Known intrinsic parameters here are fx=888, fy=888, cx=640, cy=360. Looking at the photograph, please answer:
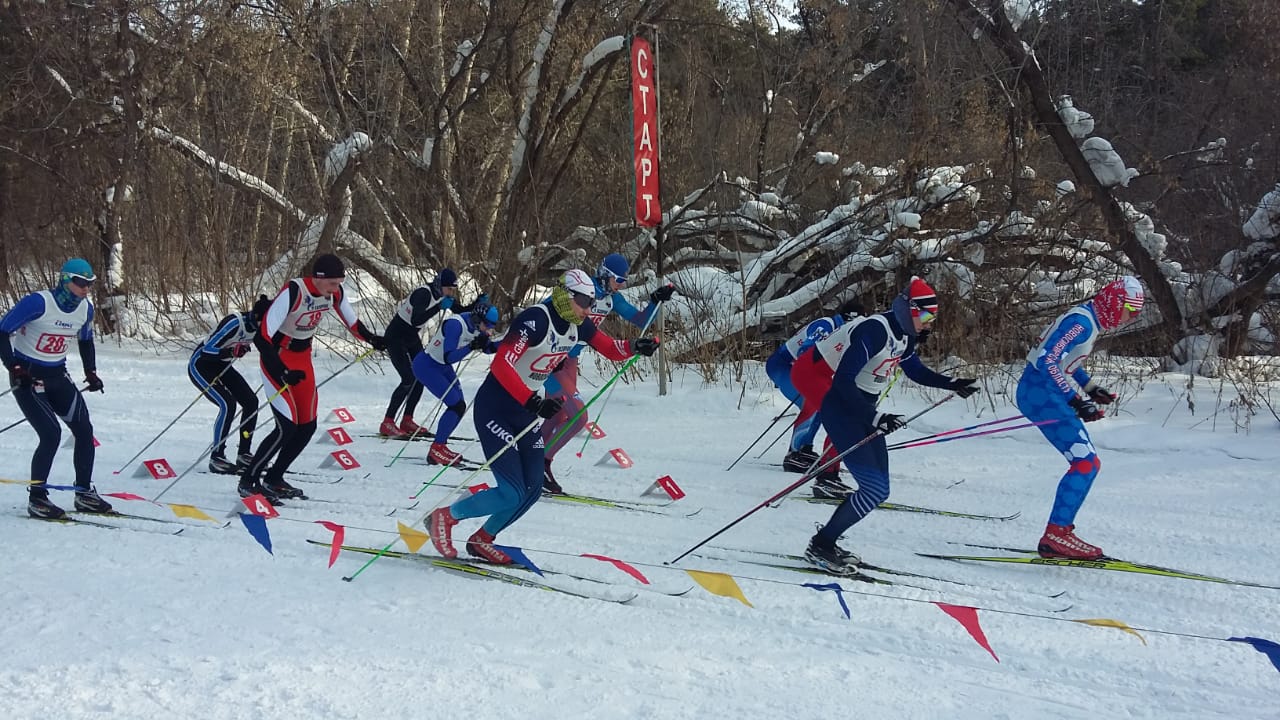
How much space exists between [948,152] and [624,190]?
8.36m

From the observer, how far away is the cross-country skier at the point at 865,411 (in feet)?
17.9

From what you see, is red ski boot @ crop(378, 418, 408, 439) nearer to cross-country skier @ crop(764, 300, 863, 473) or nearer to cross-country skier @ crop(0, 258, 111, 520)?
cross-country skier @ crop(0, 258, 111, 520)

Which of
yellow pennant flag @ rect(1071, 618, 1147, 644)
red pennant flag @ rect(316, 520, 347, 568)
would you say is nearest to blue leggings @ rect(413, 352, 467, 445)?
red pennant flag @ rect(316, 520, 347, 568)

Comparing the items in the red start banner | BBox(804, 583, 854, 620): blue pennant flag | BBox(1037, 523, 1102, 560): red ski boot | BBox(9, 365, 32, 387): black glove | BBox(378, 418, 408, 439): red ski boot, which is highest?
the red start banner

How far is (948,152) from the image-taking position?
1400 centimetres

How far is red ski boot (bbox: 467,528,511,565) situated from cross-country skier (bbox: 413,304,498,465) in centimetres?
275

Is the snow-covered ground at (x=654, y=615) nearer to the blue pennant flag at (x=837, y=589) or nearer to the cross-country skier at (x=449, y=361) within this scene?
the blue pennant flag at (x=837, y=589)

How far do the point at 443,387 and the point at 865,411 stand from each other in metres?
4.61

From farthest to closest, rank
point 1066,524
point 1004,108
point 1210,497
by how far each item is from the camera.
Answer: point 1004,108, point 1210,497, point 1066,524

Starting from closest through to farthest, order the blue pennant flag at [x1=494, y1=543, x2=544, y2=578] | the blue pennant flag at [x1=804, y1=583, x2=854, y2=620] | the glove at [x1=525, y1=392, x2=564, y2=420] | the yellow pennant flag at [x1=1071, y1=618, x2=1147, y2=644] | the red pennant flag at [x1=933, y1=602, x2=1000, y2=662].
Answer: the red pennant flag at [x1=933, y1=602, x2=1000, y2=662] → the yellow pennant flag at [x1=1071, y1=618, x2=1147, y2=644] → the blue pennant flag at [x1=804, y1=583, x2=854, y2=620] → the glove at [x1=525, y1=392, x2=564, y2=420] → the blue pennant flag at [x1=494, y1=543, x2=544, y2=578]

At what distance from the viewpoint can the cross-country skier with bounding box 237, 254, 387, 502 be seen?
691 centimetres

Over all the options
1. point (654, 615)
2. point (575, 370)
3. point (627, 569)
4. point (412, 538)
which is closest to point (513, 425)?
point (412, 538)

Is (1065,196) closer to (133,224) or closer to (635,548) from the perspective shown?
(635,548)

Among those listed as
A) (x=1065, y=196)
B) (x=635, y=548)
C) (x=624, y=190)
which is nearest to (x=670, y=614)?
(x=635, y=548)
